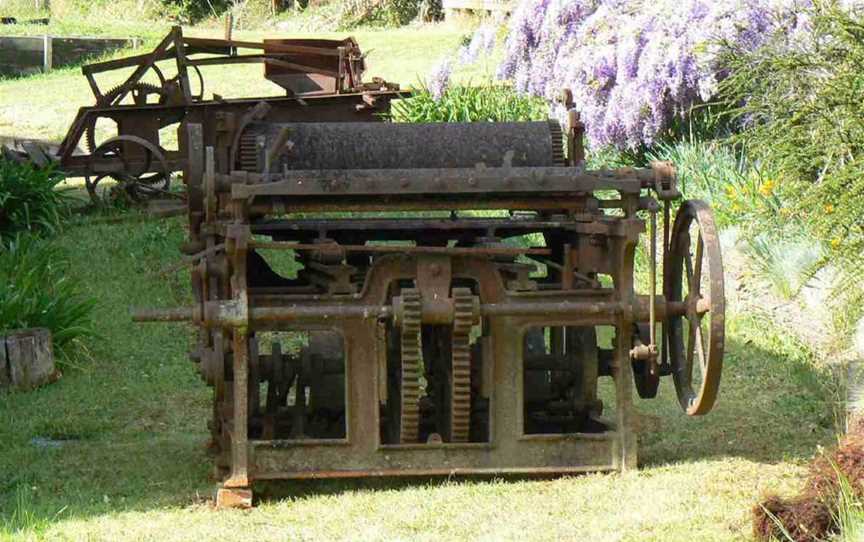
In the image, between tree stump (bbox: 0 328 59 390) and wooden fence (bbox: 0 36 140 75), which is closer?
tree stump (bbox: 0 328 59 390)

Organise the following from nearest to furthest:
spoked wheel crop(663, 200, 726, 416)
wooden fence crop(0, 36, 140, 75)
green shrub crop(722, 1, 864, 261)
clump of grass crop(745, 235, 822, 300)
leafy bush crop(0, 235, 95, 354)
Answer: spoked wheel crop(663, 200, 726, 416), green shrub crop(722, 1, 864, 261), leafy bush crop(0, 235, 95, 354), clump of grass crop(745, 235, 822, 300), wooden fence crop(0, 36, 140, 75)

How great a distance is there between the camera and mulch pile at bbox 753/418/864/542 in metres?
5.01

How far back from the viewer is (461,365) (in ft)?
20.0

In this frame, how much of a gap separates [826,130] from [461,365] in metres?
1.94

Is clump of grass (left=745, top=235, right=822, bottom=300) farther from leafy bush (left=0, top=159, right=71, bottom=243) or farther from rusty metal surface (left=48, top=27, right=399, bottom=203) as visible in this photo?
leafy bush (left=0, top=159, right=71, bottom=243)

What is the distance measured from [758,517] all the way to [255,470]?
2.03 metres

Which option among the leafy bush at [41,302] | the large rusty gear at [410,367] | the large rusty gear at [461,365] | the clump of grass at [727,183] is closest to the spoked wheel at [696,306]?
the large rusty gear at [461,365]

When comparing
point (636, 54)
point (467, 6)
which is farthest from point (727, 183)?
point (467, 6)

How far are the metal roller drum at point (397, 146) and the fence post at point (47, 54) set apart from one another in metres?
20.1

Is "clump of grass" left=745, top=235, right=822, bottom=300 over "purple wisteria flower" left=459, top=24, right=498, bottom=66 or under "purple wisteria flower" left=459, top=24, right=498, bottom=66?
under

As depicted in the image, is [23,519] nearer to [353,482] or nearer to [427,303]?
[353,482]

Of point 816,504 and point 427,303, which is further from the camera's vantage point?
point 427,303

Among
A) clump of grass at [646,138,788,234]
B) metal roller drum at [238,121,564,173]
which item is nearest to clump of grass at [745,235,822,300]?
clump of grass at [646,138,788,234]

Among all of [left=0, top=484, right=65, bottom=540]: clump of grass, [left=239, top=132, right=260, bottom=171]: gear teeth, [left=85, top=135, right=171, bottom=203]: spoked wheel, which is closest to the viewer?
[left=0, top=484, right=65, bottom=540]: clump of grass
